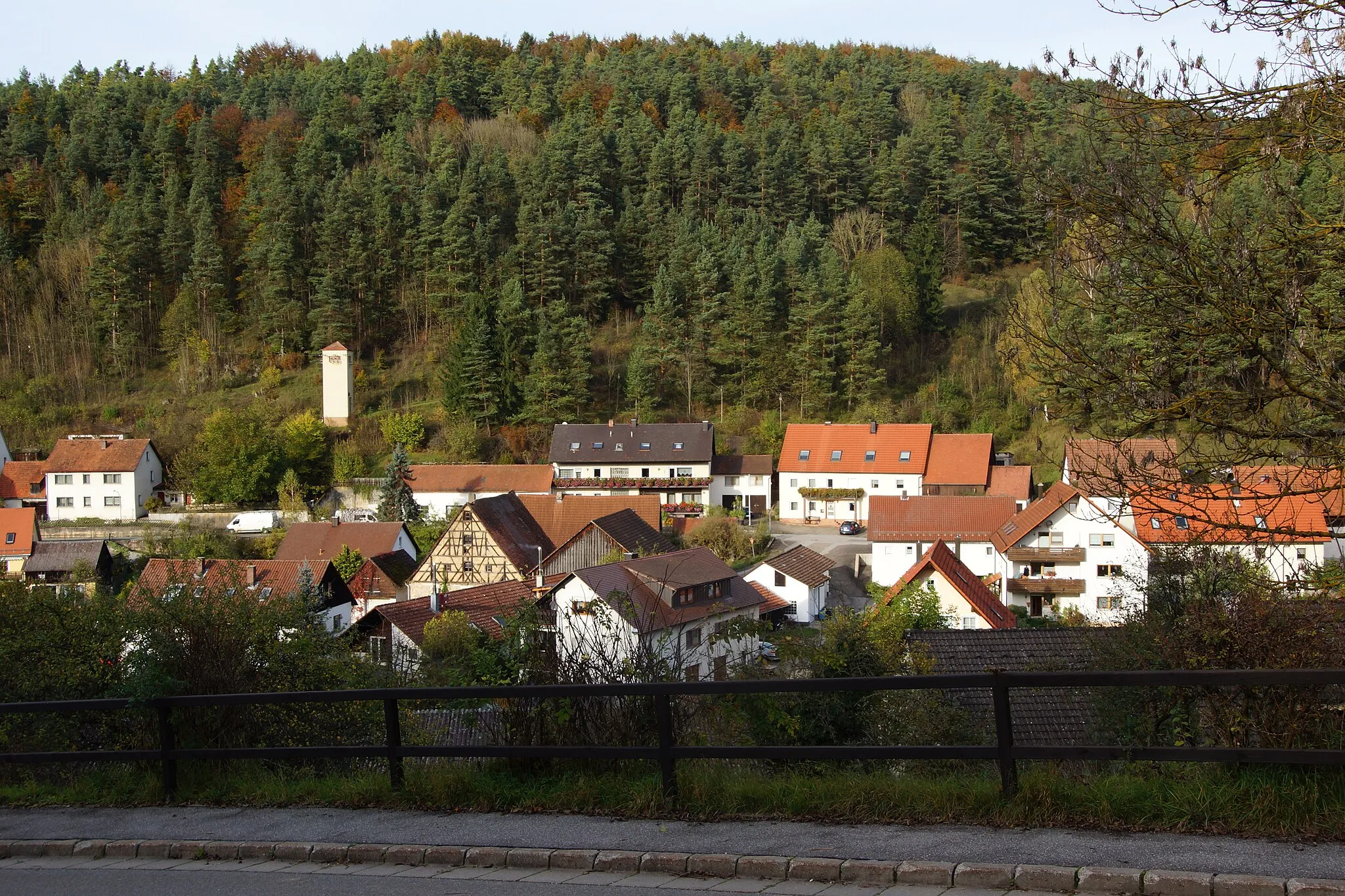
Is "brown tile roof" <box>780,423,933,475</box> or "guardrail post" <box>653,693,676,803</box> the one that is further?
"brown tile roof" <box>780,423,933,475</box>

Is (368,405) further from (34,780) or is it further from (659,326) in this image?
(34,780)

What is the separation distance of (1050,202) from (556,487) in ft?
154

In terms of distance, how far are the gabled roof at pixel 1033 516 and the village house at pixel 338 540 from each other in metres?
21.9

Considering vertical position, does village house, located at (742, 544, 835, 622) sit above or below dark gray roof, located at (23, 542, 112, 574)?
below

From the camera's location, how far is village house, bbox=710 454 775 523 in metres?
54.0

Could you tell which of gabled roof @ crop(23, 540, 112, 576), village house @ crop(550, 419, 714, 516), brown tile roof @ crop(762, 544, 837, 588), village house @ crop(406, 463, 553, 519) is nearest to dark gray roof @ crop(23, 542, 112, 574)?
gabled roof @ crop(23, 540, 112, 576)

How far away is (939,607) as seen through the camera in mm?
29625

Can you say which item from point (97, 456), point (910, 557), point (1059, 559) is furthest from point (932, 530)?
point (97, 456)

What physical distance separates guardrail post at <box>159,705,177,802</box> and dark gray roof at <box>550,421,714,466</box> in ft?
151

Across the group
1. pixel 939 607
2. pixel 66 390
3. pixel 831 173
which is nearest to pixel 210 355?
pixel 66 390

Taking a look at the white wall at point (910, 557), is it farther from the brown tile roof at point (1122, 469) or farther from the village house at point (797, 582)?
the brown tile roof at point (1122, 469)

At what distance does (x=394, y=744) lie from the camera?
22.1ft

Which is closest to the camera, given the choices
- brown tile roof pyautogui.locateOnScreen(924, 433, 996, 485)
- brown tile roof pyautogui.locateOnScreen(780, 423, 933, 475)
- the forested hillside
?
brown tile roof pyautogui.locateOnScreen(924, 433, 996, 485)

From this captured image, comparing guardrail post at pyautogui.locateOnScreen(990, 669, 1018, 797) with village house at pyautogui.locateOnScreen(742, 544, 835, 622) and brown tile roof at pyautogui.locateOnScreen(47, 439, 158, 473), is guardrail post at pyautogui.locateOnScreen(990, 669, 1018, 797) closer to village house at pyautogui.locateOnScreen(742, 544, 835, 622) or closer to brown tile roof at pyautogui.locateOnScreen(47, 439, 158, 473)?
village house at pyautogui.locateOnScreen(742, 544, 835, 622)
